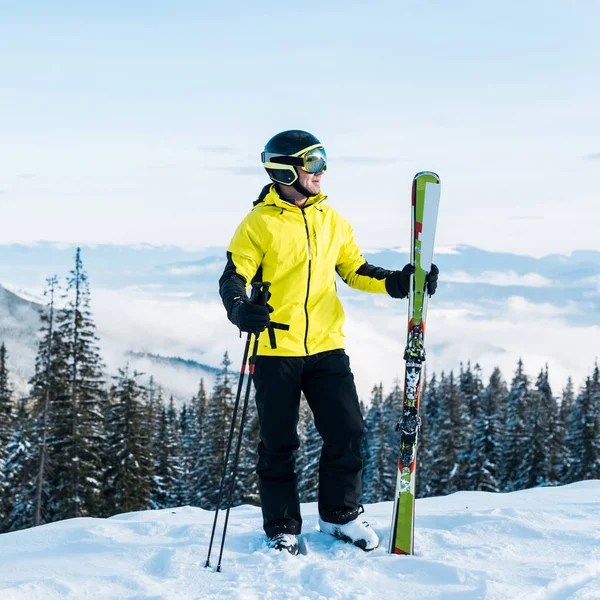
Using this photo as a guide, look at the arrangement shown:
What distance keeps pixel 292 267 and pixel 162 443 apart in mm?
43480

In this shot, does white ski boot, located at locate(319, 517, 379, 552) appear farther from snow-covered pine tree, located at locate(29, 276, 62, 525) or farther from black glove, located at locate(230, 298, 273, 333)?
snow-covered pine tree, located at locate(29, 276, 62, 525)

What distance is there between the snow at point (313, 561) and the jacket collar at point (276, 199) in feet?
7.97

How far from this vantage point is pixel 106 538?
4867mm

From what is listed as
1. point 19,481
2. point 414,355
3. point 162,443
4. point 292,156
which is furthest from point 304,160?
point 162,443

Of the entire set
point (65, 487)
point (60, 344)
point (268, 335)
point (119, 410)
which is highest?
point (268, 335)

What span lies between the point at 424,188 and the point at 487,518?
2.57 m

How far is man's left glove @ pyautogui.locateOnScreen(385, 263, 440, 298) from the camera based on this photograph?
4.97 meters

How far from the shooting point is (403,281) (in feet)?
16.7

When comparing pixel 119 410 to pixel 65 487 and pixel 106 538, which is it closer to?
pixel 65 487

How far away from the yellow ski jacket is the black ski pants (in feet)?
0.49

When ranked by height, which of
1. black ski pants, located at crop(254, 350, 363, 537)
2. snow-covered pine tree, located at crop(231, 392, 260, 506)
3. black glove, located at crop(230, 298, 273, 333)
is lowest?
snow-covered pine tree, located at crop(231, 392, 260, 506)

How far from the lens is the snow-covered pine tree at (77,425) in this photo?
94.5 ft

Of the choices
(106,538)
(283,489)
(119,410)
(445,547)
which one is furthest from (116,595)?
(119,410)

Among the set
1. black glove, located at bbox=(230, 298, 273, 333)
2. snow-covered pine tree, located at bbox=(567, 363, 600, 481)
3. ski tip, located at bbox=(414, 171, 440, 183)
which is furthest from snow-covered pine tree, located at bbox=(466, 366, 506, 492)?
black glove, located at bbox=(230, 298, 273, 333)
